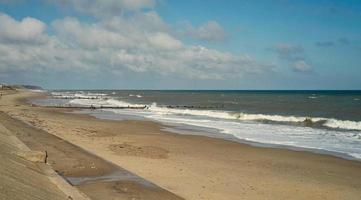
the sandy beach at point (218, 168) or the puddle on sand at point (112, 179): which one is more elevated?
the puddle on sand at point (112, 179)

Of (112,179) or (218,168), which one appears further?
(218,168)

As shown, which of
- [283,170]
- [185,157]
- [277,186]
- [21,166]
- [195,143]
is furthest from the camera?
[195,143]

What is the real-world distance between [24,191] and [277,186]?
7.14m

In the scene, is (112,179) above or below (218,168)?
above

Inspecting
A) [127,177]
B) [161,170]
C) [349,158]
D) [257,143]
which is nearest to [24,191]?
[127,177]

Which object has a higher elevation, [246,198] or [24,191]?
[24,191]

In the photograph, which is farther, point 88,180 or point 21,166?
point 88,180

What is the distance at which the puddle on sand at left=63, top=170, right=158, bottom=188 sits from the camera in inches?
458

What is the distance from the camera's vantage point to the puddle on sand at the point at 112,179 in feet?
38.1

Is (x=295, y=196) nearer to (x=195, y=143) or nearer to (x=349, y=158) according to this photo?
(x=349, y=158)

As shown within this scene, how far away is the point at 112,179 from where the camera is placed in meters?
12.1

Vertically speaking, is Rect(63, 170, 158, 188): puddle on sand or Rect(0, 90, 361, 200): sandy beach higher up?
Rect(63, 170, 158, 188): puddle on sand

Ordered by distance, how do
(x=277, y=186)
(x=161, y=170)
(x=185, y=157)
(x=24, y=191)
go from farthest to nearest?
(x=185, y=157) < (x=161, y=170) < (x=277, y=186) < (x=24, y=191)

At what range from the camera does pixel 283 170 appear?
15.2m
